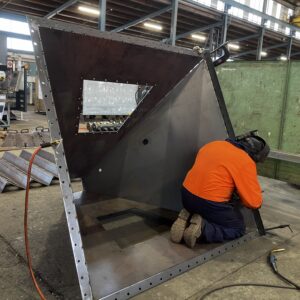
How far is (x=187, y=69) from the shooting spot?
8.48 ft

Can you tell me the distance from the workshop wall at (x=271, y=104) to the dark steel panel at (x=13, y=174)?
2908 millimetres

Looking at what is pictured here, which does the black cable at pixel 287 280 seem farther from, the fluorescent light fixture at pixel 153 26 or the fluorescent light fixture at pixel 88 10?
the fluorescent light fixture at pixel 153 26

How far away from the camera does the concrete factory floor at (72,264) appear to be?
1.85 m

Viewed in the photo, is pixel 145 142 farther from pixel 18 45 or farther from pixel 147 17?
pixel 18 45

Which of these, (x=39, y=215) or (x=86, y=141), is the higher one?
(x=86, y=141)

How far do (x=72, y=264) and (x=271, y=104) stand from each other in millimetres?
3086

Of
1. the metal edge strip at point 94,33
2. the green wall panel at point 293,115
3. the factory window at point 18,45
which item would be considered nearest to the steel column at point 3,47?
the factory window at point 18,45

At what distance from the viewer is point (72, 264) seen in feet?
6.93

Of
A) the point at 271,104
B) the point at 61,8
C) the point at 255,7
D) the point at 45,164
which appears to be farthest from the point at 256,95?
the point at 255,7

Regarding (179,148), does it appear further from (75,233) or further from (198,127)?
(75,233)

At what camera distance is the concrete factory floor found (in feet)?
6.06

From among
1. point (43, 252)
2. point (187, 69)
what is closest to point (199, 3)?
point (187, 69)

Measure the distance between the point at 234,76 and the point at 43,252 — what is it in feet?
10.9

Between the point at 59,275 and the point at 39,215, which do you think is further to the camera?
the point at 39,215
